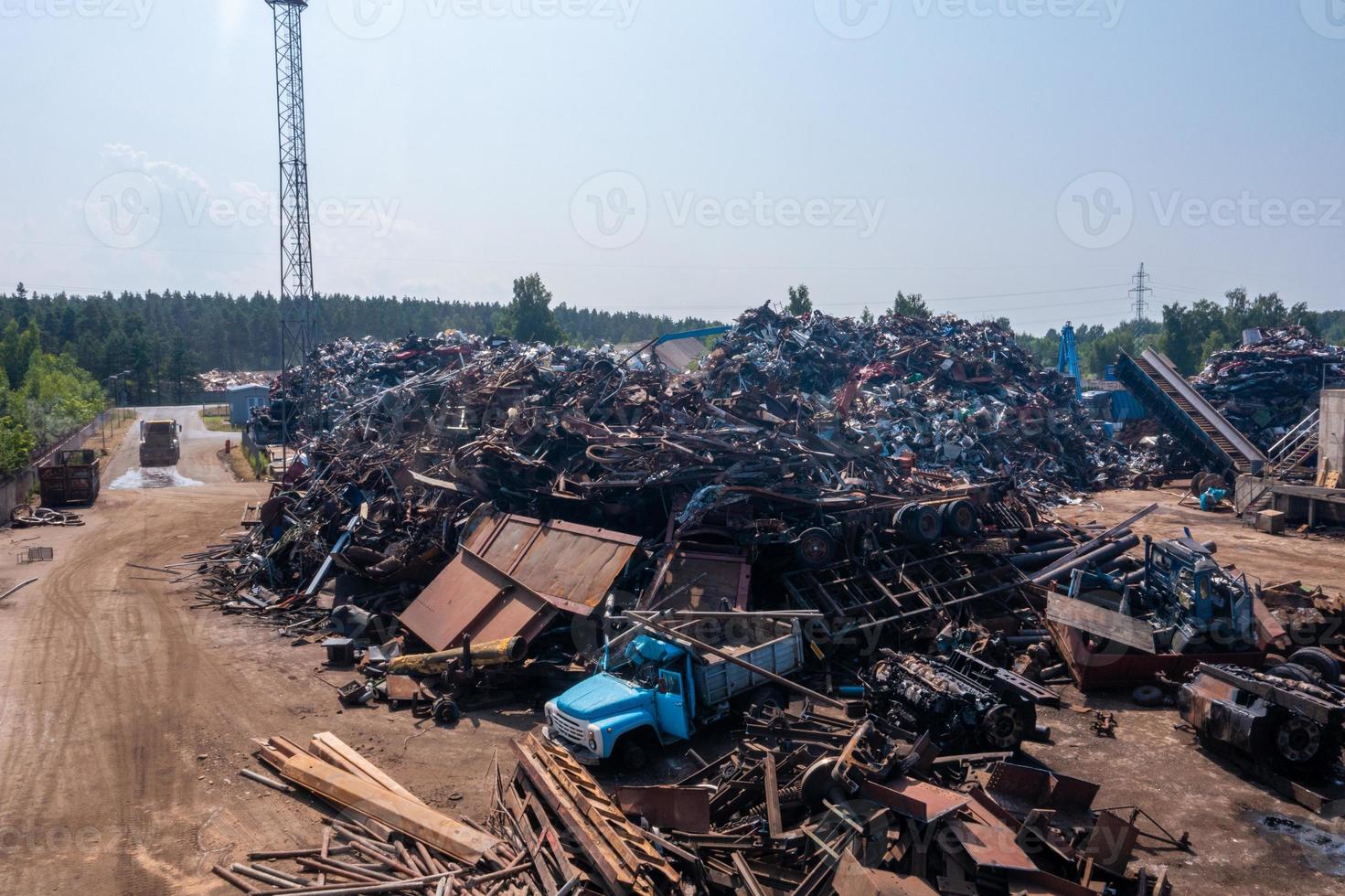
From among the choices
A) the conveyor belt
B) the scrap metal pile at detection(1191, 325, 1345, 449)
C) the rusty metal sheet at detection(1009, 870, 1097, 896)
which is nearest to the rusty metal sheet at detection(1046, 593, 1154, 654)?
the rusty metal sheet at detection(1009, 870, 1097, 896)

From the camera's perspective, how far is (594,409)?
1933 centimetres

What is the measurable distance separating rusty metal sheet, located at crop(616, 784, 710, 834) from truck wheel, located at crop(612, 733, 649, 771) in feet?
4.95

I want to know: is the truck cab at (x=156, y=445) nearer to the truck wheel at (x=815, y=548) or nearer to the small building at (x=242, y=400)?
the small building at (x=242, y=400)

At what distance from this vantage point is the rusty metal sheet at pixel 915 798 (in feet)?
22.0

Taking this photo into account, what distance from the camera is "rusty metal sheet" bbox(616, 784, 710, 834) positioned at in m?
7.32

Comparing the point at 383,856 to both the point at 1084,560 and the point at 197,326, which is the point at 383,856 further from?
the point at 197,326

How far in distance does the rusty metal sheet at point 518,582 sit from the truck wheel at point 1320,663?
935 centimetres

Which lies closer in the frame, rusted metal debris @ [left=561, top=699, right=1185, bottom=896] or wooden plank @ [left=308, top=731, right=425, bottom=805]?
rusted metal debris @ [left=561, top=699, right=1185, bottom=896]

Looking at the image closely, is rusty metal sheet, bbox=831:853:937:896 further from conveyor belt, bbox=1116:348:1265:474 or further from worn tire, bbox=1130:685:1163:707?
conveyor belt, bbox=1116:348:1265:474

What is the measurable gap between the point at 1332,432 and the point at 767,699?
2209cm

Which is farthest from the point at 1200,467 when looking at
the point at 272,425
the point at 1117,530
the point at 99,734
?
the point at 272,425

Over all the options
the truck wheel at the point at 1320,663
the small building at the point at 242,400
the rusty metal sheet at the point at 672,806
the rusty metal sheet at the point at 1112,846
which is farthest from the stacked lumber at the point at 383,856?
the small building at the point at 242,400

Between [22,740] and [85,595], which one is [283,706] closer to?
[22,740]

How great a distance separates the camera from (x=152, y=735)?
34.3 feet
